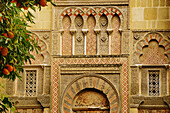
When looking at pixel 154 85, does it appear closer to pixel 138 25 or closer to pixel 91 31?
pixel 138 25

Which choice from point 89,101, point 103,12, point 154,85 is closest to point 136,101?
point 154,85

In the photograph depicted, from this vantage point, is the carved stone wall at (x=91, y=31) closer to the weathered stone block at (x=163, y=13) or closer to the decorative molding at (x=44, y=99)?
the weathered stone block at (x=163, y=13)

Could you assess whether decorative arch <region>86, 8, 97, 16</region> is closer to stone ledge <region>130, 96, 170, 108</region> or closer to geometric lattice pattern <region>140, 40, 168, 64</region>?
geometric lattice pattern <region>140, 40, 168, 64</region>

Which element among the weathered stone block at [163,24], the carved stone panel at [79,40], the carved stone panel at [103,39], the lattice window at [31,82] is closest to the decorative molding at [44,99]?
the lattice window at [31,82]

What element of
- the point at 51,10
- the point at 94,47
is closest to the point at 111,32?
the point at 94,47

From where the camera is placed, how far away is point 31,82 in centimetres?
1437

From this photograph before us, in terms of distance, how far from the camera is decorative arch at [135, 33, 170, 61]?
554 inches

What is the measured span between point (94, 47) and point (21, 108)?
8.02 feet

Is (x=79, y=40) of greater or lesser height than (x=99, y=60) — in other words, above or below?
above

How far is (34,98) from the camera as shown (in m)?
14.2

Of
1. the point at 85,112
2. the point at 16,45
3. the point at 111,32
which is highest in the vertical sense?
the point at 111,32

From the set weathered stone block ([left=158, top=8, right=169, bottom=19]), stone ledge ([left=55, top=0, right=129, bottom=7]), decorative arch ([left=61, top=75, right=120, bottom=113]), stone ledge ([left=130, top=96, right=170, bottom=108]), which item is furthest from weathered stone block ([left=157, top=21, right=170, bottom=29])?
decorative arch ([left=61, top=75, right=120, bottom=113])

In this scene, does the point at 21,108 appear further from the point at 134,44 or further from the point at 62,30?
the point at 134,44

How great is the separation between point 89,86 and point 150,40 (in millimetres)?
1949
